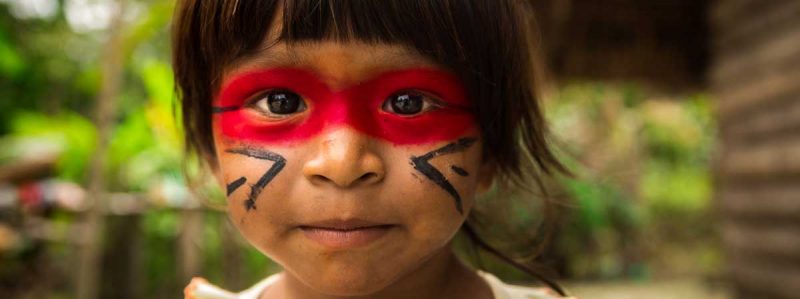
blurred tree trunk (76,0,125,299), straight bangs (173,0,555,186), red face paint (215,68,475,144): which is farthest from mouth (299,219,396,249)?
blurred tree trunk (76,0,125,299)

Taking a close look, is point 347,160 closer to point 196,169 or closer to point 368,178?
point 368,178

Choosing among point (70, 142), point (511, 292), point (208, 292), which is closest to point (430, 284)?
point (511, 292)

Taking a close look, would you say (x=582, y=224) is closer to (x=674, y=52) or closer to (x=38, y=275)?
(x=674, y=52)

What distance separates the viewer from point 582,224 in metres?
9.08

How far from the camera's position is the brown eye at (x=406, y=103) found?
0.97 m

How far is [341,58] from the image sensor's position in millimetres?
917

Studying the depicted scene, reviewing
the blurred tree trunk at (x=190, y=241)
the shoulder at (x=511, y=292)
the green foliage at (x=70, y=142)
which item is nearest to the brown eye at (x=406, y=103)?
the shoulder at (x=511, y=292)

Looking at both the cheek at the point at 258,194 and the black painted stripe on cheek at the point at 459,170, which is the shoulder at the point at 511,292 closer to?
the black painted stripe on cheek at the point at 459,170

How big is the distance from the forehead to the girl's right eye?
1.6 inches

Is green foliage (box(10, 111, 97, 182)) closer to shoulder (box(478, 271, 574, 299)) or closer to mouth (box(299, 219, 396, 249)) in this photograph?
shoulder (box(478, 271, 574, 299))

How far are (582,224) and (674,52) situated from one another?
4175 millimetres

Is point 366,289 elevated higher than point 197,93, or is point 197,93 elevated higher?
point 197,93

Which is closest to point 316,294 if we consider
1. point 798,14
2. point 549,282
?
point 549,282

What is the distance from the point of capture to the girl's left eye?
0.97 m
